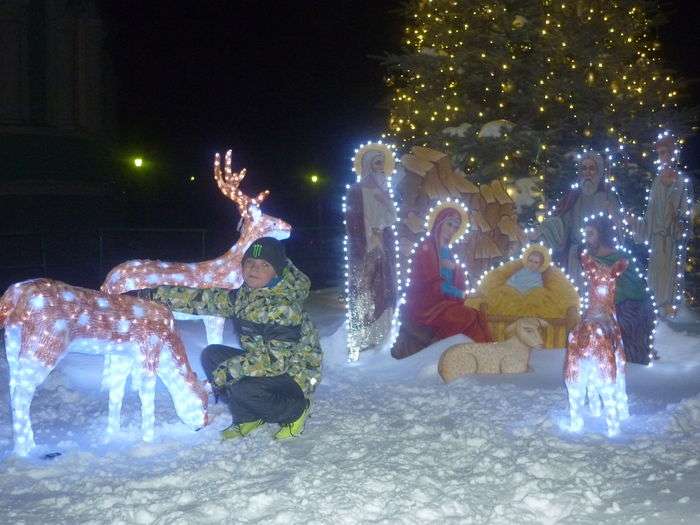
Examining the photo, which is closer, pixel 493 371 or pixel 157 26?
pixel 493 371

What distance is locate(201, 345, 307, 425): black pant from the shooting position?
5.74 meters

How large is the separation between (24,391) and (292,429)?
183 centimetres

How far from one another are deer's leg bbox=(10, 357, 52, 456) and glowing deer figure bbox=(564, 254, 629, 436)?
3690 mm

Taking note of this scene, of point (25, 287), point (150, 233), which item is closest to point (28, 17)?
point (150, 233)

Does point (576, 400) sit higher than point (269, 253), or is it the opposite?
point (269, 253)

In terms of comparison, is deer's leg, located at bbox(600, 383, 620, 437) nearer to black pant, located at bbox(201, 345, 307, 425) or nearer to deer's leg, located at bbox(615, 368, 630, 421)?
deer's leg, located at bbox(615, 368, 630, 421)

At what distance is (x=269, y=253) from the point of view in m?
5.86

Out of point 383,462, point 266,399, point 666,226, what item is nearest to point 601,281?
point 383,462

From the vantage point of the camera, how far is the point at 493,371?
759 cm

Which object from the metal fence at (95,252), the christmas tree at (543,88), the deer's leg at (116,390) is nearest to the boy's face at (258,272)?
the deer's leg at (116,390)

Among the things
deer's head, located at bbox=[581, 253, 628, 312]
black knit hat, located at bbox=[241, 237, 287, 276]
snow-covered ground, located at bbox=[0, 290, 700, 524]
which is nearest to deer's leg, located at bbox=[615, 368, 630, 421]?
snow-covered ground, located at bbox=[0, 290, 700, 524]

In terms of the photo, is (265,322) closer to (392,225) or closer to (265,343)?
(265,343)

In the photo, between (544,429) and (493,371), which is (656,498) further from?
(493,371)

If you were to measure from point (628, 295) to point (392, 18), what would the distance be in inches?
1024
